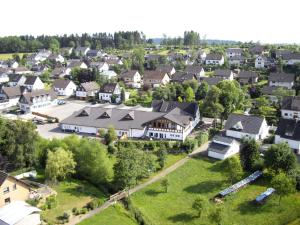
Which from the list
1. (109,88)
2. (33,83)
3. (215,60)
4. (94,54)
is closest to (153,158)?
(109,88)

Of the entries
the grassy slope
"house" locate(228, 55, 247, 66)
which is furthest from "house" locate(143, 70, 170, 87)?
the grassy slope

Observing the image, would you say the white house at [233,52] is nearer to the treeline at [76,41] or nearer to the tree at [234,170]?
the treeline at [76,41]

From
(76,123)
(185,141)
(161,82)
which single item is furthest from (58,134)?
(161,82)

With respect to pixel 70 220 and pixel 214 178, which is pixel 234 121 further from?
pixel 70 220

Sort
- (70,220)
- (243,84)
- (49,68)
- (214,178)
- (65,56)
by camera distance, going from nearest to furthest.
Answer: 1. (70,220)
2. (214,178)
3. (243,84)
4. (49,68)
5. (65,56)

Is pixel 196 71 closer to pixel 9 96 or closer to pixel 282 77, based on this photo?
pixel 282 77

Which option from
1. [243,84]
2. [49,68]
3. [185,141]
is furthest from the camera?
[49,68]
